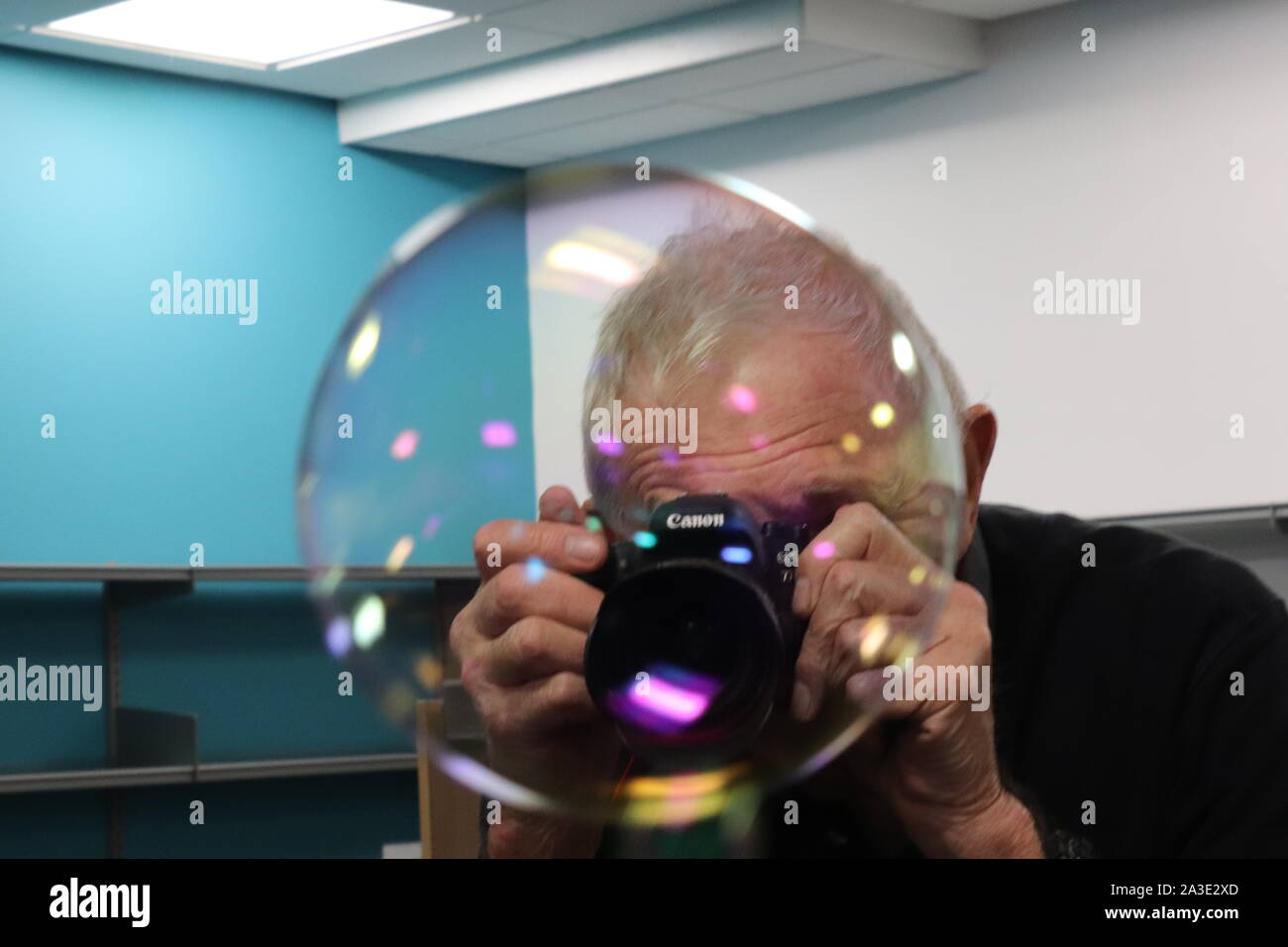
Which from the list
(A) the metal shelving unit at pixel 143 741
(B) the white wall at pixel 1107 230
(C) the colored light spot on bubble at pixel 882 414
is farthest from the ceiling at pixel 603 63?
(C) the colored light spot on bubble at pixel 882 414

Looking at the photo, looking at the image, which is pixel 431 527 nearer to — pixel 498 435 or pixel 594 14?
Result: pixel 498 435

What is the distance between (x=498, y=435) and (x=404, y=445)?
3cm

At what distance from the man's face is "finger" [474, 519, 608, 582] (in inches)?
1.0

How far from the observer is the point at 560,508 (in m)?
0.46

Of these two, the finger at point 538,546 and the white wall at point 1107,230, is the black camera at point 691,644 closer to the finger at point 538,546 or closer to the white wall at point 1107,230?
the finger at point 538,546

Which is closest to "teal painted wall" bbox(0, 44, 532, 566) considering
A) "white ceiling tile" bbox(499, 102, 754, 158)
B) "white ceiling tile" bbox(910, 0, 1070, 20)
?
"white ceiling tile" bbox(499, 102, 754, 158)

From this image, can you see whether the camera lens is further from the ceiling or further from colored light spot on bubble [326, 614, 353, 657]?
the ceiling

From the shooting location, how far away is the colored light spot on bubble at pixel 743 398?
47 centimetres

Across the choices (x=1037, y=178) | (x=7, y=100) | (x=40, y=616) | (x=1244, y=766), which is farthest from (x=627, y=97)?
(x=1244, y=766)

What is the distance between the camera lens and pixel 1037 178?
2.56 m

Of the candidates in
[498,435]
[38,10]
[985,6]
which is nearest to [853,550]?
[498,435]

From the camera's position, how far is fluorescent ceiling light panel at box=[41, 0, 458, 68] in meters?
2.41
